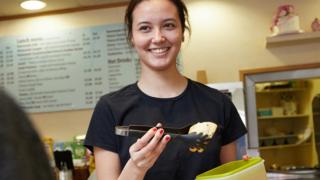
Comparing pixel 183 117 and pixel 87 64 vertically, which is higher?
pixel 87 64

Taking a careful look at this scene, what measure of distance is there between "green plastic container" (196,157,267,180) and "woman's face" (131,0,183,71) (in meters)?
0.26

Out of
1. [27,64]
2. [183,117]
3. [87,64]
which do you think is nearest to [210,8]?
[87,64]

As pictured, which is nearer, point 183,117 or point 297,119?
point 183,117

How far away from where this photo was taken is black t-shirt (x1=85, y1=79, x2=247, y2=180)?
880mm

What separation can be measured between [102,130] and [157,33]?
247 millimetres

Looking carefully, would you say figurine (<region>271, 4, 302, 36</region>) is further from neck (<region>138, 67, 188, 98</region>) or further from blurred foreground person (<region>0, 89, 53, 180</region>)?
blurred foreground person (<region>0, 89, 53, 180</region>)

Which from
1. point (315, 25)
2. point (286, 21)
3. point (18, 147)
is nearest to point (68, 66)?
point (286, 21)

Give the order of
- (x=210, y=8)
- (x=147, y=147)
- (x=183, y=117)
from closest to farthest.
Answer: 1. (x=147, y=147)
2. (x=183, y=117)
3. (x=210, y=8)

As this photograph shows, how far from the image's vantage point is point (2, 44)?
2.79 m

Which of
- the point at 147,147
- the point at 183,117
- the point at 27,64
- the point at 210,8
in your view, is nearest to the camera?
the point at 147,147

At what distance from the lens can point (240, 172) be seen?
0.78 meters

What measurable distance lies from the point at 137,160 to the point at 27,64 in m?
2.20

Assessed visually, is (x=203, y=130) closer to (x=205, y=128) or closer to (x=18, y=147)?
(x=205, y=128)

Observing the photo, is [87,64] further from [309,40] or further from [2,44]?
[309,40]
